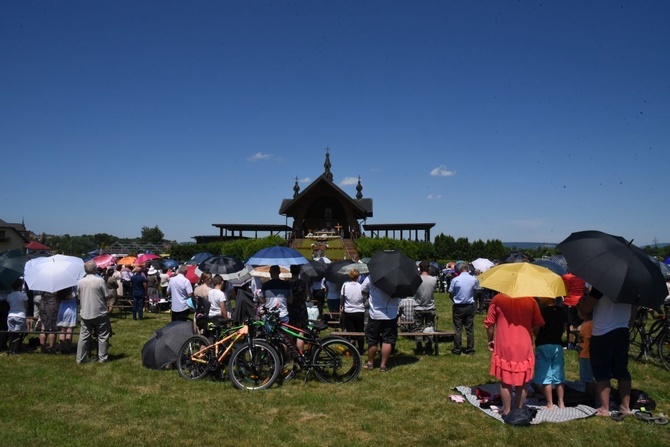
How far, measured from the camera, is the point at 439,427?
5.63 m

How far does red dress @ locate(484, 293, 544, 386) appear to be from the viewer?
5.37 m

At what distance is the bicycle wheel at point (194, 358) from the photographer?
294 inches

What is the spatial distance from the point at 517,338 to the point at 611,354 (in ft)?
4.19

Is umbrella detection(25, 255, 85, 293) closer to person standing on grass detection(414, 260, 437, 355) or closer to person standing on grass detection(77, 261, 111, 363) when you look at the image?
person standing on grass detection(77, 261, 111, 363)

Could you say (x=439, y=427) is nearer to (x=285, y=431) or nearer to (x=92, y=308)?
(x=285, y=431)

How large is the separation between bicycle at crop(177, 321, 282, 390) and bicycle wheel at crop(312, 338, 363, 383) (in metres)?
0.68

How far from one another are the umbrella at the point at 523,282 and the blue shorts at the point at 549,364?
84cm

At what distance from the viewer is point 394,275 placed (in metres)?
7.86

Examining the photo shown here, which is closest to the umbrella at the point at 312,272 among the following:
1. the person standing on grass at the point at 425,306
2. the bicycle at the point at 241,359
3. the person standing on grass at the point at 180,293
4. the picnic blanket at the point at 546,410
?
the person standing on grass at the point at 180,293

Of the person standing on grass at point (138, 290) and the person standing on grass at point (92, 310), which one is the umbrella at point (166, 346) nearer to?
the person standing on grass at point (92, 310)

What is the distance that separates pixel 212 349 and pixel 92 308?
251 centimetres

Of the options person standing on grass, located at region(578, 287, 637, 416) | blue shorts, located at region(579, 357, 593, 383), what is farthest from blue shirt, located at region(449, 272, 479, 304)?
person standing on grass, located at region(578, 287, 637, 416)

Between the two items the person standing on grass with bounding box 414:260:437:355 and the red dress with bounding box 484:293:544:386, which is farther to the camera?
the person standing on grass with bounding box 414:260:437:355

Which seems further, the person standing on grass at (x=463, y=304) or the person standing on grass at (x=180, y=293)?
the person standing on grass at (x=180, y=293)
